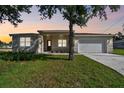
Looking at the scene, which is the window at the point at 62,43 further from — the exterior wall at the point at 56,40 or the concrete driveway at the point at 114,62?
the concrete driveway at the point at 114,62

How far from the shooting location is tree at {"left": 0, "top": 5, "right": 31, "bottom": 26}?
23.9 metres

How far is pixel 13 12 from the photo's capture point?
25266 mm

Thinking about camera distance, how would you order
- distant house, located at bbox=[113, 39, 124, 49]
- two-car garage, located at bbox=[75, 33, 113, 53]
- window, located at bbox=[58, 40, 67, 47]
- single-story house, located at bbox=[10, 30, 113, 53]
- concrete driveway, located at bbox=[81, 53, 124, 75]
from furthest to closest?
distant house, located at bbox=[113, 39, 124, 49]
window, located at bbox=[58, 40, 67, 47]
two-car garage, located at bbox=[75, 33, 113, 53]
single-story house, located at bbox=[10, 30, 113, 53]
concrete driveway, located at bbox=[81, 53, 124, 75]

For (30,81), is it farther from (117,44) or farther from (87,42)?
(117,44)

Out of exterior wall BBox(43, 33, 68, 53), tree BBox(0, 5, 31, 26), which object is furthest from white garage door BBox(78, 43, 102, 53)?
tree BBox(0, 5, 31, 26)

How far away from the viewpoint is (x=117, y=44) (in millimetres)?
80750

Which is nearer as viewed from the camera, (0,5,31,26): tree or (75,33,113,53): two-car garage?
(0,5,31,26): tree

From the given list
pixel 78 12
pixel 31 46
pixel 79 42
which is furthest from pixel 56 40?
pixel 78 12

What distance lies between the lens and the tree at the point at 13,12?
23941 millimetres

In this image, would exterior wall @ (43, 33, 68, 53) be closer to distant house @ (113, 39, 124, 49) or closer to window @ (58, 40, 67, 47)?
window @ (58, 40, 67, 47)

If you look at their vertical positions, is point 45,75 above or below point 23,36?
below
